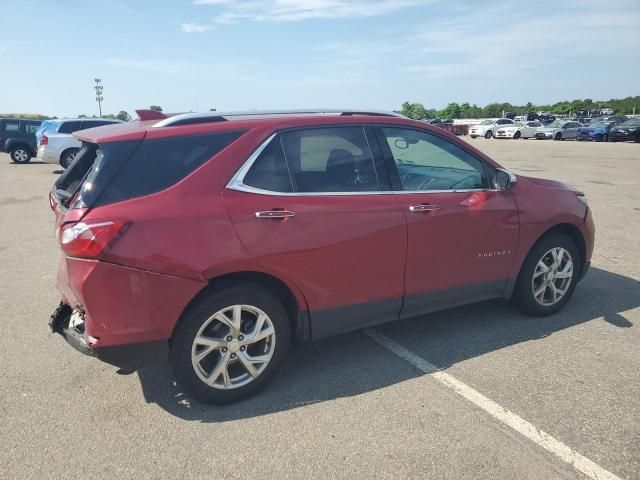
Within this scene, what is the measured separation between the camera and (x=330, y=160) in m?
3.47

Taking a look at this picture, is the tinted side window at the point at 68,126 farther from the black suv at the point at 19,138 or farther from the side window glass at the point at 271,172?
the side window glass at the point at 271,172

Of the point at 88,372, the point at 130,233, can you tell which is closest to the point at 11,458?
the point at 88,372

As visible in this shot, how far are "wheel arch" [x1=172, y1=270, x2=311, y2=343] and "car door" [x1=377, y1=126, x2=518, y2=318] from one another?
822 mm

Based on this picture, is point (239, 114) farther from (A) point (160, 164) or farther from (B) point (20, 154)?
(B) point (20, 154)

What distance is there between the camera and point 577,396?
10.4 ft

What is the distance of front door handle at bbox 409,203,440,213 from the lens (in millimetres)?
3542

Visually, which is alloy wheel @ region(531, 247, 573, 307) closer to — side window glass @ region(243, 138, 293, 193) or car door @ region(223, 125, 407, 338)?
car door @ region(223, 125, 407, 338)

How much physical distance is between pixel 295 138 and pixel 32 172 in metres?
17.1

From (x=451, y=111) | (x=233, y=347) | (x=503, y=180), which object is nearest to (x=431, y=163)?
(x=503, y=180)

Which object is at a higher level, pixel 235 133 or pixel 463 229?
pixel 235 133

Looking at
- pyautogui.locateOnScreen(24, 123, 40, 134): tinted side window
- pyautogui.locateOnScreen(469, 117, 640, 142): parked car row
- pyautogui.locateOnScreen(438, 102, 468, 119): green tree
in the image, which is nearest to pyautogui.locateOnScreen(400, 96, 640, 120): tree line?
→ pyautogui.locateOnScreen(438, 102, 468, 119): green tree

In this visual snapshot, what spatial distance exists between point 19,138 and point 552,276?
72.7 ft

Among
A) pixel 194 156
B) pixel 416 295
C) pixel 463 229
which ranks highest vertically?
pixel 194 156

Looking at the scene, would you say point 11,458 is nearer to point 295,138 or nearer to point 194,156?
point 194,156
